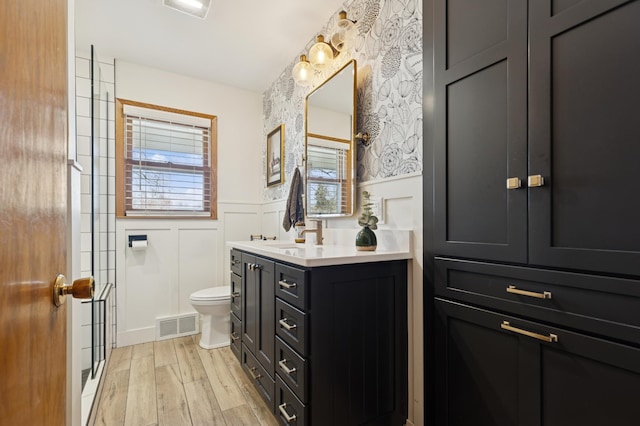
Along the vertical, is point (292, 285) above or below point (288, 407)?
above

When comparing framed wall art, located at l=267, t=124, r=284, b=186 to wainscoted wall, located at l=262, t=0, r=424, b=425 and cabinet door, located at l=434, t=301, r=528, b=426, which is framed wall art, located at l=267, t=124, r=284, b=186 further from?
cabinet door, located at l=434, t=301, r=528, b=426

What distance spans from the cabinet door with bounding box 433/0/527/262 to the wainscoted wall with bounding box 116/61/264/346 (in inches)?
94.3

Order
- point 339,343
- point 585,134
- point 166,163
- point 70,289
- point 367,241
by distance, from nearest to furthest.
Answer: point 70,289, point 585,134, point 339,343, point 367,241, point 166,163

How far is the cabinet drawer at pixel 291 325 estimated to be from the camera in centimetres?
132

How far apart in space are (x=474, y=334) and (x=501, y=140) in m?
0.76

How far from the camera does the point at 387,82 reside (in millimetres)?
1720

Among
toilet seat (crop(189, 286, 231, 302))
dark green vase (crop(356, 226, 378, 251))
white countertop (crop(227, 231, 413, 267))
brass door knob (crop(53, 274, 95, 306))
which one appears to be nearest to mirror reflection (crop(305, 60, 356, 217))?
dark green vase (crop(356, 226, 378, 251))

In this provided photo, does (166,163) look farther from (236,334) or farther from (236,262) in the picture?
→ (236,334)

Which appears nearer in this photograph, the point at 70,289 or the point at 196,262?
the point at 70,289

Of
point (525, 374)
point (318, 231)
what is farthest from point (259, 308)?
point (525, 374)

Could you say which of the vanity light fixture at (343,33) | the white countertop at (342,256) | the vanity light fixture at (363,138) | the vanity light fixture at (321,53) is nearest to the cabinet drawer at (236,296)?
the white countertop at (342,256)

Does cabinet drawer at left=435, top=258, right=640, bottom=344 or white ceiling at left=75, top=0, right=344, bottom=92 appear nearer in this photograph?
cabinet drawer at left=435, top=258, right=640, bottom=344

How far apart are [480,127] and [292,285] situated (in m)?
1.05

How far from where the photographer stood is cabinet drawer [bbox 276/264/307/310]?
4.35 ft
